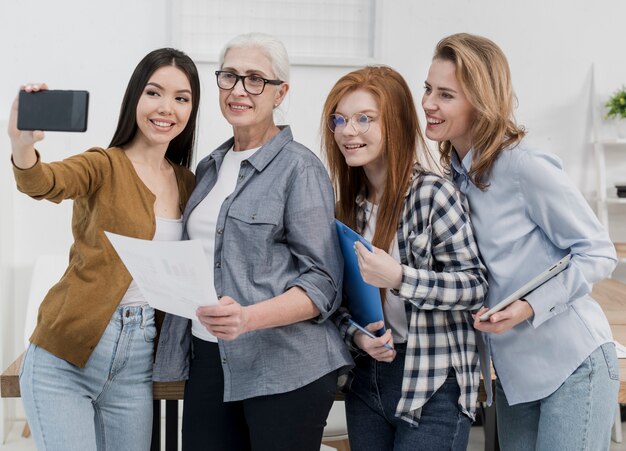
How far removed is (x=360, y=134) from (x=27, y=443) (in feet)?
8.10

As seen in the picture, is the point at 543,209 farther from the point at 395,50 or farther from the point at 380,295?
the point at 395,50

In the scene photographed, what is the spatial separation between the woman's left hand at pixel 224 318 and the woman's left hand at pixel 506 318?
460 millimetres

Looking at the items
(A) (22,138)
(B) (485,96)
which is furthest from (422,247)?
(A) (22,138)

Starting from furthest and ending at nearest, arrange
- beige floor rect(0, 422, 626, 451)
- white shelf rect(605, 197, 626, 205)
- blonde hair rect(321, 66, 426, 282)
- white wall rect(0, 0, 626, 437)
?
white shelf rect(605, 197, 626, 205)
white wall rect(0, 0, 626, 437)
beige floor rect(0, 422, 626, 451)
blonde hair rect(321, 66, 426, 282)

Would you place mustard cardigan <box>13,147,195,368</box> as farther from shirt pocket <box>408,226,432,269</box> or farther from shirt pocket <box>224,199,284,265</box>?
shirt pocket <box>408,226,432,269</box>

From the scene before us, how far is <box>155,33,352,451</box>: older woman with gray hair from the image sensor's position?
1409 mm

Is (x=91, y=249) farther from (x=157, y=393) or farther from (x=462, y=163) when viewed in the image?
(x=462, y=163)

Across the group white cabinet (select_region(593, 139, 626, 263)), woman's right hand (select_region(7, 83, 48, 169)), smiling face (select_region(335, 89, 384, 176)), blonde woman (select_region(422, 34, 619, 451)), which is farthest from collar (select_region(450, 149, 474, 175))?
white cabinet (select_region(593, 139, 626, 263))

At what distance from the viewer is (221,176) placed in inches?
62.0

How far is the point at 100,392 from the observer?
1.48 m

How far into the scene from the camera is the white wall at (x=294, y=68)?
11.0ft

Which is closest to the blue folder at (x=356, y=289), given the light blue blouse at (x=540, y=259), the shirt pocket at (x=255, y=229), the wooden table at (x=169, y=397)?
the shirt pocket at (x=255, y=229)

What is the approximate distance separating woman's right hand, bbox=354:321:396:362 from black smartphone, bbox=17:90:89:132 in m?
0.67

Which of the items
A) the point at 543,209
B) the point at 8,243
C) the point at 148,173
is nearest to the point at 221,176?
the point at 148,173
